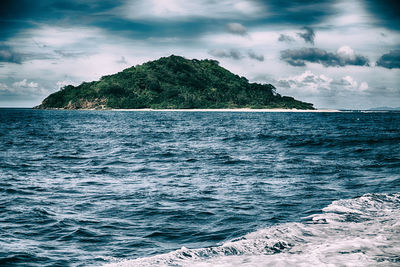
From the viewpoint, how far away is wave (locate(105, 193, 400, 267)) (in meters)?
7.17

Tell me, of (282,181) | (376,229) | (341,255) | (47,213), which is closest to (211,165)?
(282,181)

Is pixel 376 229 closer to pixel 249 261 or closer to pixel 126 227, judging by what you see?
pixel 249 261

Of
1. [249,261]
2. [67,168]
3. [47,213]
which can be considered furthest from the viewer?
[67,168]

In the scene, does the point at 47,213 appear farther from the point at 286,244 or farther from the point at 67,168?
the point at 67,168

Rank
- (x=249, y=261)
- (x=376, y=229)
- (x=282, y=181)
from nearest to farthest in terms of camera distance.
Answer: (x=249, y=261) < (x=376, y=229) < (x=282, y=181)

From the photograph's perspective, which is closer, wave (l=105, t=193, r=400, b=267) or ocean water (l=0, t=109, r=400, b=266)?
wave (l=105, t=193, r=400, b=267)

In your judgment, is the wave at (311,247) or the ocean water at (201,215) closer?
the wave at (311,247)

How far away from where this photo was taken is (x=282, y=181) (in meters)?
16.6

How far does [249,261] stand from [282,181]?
9.82 meters

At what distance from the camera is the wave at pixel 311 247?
7168 millimetres

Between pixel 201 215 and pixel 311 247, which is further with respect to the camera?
pixel 201 215

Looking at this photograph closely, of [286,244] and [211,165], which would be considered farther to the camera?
[211,165]

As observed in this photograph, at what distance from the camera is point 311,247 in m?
8.02

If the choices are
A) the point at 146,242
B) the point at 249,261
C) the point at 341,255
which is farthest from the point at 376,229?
the point at 146,242
